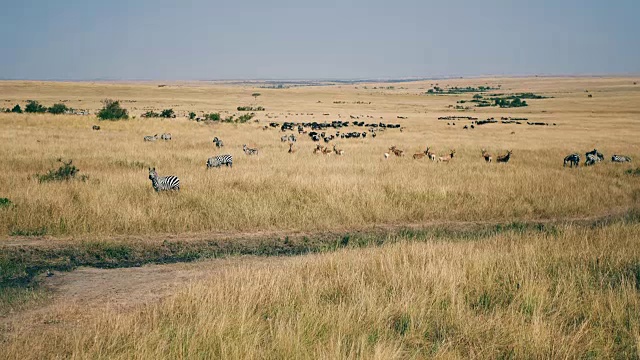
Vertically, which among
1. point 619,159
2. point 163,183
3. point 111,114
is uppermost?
point 111,114

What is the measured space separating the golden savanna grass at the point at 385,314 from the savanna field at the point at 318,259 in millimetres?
31

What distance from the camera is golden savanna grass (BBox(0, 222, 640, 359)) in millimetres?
5207

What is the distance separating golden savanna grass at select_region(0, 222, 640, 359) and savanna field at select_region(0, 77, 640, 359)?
0.03 m

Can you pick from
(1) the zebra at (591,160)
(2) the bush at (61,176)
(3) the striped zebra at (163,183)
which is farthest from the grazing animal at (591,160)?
(2) the bush at (61,176)

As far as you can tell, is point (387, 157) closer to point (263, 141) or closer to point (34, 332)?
point (263, 141)

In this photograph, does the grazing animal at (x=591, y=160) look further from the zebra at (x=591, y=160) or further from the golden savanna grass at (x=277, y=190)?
the golden savanna grass at (x=277, y=190)

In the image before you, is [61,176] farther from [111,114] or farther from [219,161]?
[111,114]

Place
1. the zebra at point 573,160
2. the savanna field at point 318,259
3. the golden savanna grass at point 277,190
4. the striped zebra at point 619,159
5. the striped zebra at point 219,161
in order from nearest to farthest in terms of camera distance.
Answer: the savanna field at point 318,259 < the golden savanna grass at point 277,190 < the striped zebra at point 219,161 < the zebra at point 573,160 < the striped zebra at point 619,159

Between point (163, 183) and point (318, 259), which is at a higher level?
point (163, 183)

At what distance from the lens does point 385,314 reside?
616 cm

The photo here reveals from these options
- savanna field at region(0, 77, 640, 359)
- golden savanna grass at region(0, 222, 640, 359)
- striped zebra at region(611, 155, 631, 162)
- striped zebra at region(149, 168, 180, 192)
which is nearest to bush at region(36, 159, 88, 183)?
savanna field at region(0, 77, 640, 359)

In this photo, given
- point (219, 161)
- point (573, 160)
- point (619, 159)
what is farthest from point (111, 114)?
point (619, 159)

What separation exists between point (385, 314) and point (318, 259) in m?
3.08

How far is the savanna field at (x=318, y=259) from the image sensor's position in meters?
5.50
